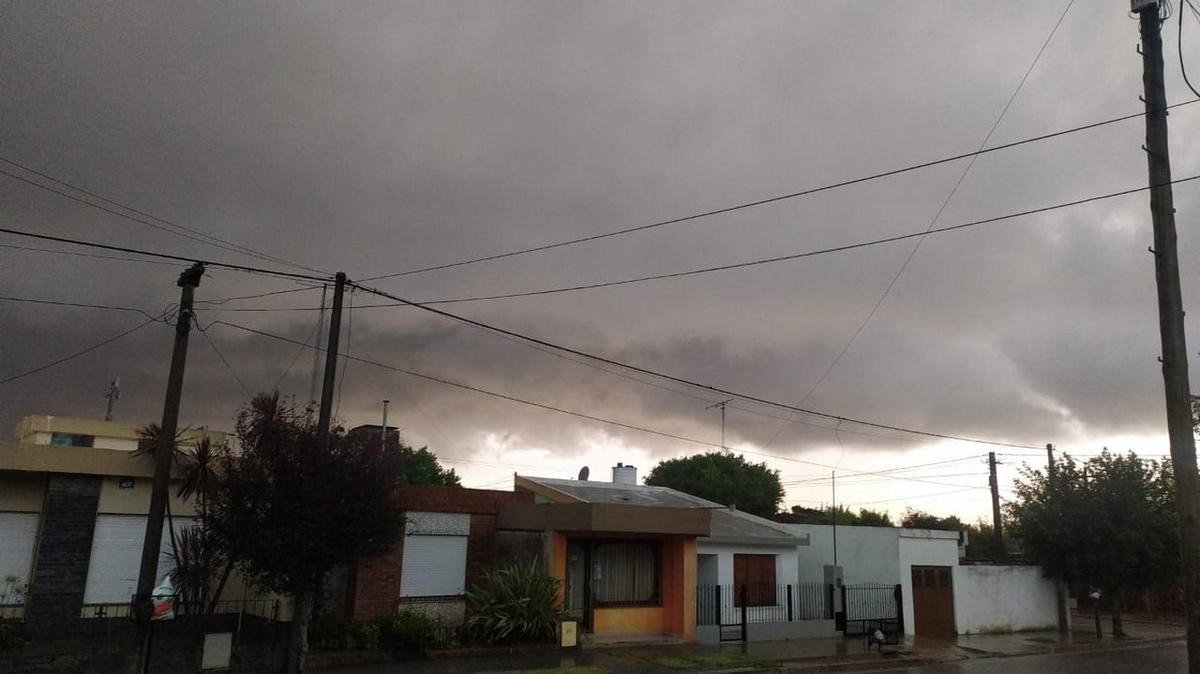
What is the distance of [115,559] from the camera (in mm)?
21969

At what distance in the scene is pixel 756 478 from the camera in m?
61.2

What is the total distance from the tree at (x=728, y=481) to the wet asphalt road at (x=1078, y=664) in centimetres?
3524

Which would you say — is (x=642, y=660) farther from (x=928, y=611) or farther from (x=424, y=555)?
(x=928, y=611)

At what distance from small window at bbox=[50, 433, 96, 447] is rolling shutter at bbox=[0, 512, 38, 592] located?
15.7m

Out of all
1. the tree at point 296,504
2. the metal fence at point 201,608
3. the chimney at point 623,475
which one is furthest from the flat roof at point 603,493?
the tree at point 296,504

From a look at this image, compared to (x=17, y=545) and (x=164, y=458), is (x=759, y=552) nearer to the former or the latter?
(x=164, y=458)

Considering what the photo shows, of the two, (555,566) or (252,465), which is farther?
(555,566)

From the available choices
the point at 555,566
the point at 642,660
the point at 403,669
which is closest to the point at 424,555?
the point at 555,566

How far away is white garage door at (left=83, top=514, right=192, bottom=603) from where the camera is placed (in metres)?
21.6

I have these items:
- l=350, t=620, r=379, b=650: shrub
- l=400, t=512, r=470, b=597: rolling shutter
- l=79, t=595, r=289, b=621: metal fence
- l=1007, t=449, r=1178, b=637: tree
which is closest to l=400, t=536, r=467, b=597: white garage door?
l=400, t=512, r=470, b=597: rolling shutter

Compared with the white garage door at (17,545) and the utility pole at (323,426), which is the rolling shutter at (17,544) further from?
the utility pole at (323,426)

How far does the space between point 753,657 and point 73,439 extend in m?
30.9

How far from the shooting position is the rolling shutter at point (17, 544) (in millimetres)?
20969

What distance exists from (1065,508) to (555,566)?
64.7 feet
